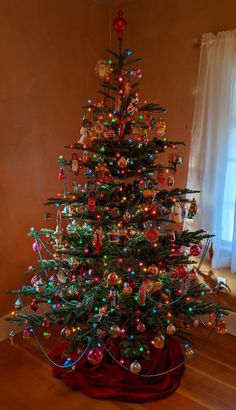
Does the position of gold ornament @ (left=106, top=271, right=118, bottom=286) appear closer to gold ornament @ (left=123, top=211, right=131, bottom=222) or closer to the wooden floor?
gold ornament @ (left=123, top=211, right=131, bottom=222)

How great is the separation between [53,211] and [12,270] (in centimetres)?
52

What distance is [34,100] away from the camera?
241cm

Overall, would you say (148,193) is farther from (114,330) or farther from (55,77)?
(55,77)

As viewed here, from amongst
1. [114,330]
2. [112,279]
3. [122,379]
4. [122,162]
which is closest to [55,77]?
[122,162]

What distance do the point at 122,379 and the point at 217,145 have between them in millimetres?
1567

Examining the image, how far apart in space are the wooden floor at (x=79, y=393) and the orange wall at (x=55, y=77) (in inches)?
16.9

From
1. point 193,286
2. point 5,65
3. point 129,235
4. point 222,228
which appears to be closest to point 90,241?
point 129,235

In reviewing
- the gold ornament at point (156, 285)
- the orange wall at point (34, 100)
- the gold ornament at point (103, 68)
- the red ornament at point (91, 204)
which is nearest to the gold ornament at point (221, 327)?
the gold ornament at point (156, 285)

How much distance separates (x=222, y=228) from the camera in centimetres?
242

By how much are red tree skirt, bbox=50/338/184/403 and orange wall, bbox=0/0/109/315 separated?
0.76 metres

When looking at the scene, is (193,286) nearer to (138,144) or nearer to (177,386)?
(177,386)

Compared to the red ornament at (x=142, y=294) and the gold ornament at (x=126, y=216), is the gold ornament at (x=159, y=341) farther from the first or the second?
the gold ornament at (x=126, y=216)

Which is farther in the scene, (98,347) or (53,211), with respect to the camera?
(53,211)

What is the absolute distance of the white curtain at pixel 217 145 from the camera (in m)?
2.26
